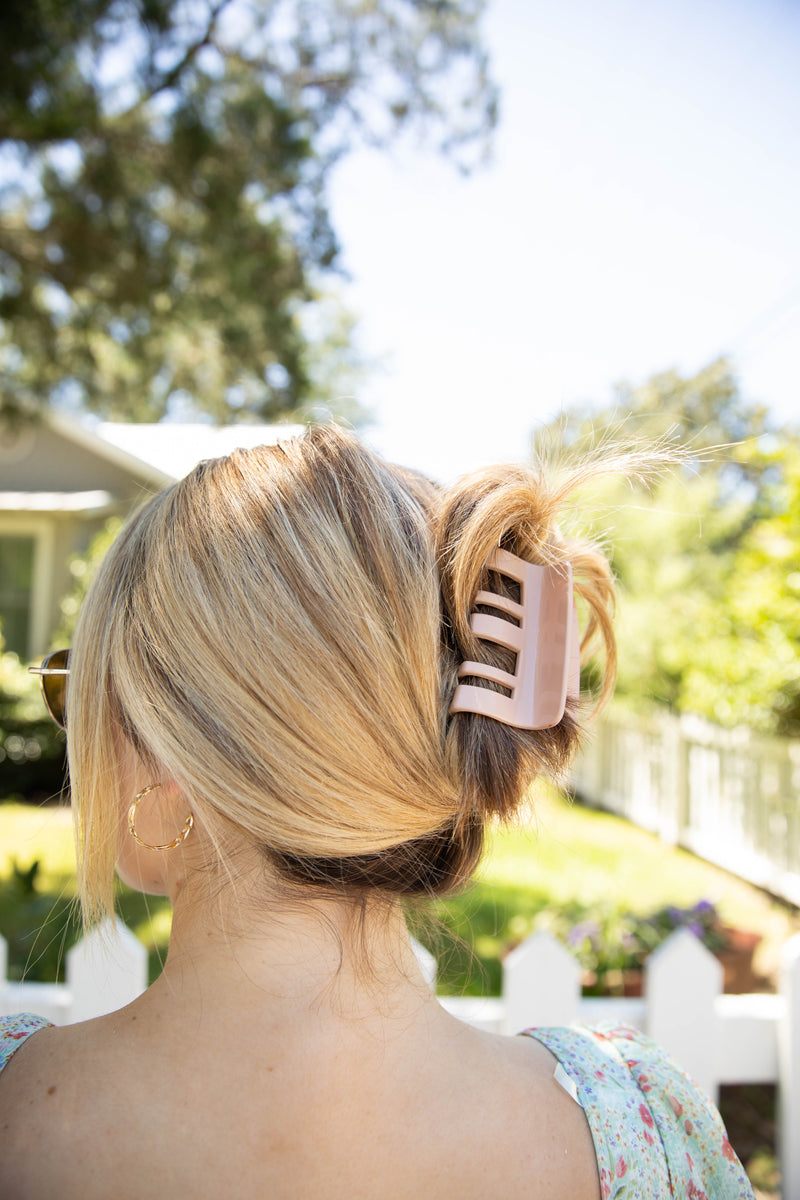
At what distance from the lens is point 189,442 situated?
497 centimetres

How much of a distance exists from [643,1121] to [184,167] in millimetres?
6987

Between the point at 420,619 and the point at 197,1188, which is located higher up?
the point at 420,619

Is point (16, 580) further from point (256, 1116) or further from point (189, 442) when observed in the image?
A: point (256, 1116)

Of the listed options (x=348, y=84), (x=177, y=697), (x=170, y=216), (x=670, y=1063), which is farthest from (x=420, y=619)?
(x=348, y=84)

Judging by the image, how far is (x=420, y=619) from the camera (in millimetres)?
915

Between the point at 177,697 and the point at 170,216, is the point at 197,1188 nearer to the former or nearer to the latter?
the point at 177,697

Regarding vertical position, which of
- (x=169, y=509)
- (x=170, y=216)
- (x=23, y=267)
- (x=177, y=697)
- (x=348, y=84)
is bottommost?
(x=177, y=697)

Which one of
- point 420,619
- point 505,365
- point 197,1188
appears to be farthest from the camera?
point 505,365

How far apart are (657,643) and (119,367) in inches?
255

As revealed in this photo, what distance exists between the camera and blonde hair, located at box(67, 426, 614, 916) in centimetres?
86

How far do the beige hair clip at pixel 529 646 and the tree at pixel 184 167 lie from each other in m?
6.07

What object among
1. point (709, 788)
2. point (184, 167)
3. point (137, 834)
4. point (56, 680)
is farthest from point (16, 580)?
point (137, 834)

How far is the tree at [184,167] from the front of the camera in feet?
19.3

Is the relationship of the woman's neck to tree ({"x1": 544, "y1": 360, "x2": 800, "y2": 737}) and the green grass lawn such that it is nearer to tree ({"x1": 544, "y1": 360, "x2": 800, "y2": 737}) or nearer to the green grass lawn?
tree ({"x1": 544, "y1": 360, "x2": 800, "y2": 737})
